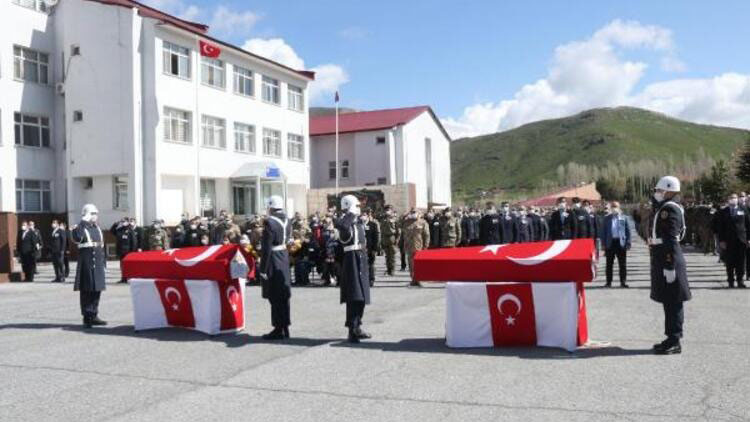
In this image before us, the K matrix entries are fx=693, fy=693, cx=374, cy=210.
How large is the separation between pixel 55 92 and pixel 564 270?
1351 inches

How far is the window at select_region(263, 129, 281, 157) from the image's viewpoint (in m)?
42.5

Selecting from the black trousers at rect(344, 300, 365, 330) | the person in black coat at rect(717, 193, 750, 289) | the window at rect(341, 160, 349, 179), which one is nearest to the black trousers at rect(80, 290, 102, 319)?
Result: the black trousers at rect(344, 300, 365, 330)

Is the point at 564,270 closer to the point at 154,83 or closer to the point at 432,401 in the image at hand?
the point at 432,401

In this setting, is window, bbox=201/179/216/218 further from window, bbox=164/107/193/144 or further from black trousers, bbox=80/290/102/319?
black trousers, bbox=80/290/102/319

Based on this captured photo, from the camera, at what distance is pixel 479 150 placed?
16275cm

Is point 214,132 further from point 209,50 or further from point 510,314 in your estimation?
point 510,314

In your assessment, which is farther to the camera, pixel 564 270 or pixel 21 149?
pixel 21 149

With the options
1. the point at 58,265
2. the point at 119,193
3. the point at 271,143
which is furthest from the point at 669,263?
the point at 271,143

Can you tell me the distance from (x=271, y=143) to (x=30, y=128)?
44.8 feet

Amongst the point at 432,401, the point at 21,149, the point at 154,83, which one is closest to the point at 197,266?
the point at 432,401

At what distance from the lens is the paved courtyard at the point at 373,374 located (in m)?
6.11

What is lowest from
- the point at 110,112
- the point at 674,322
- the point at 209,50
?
the point at 674,322

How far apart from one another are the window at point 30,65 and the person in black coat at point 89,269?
26275 millimetres

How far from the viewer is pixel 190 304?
10.8 metres
